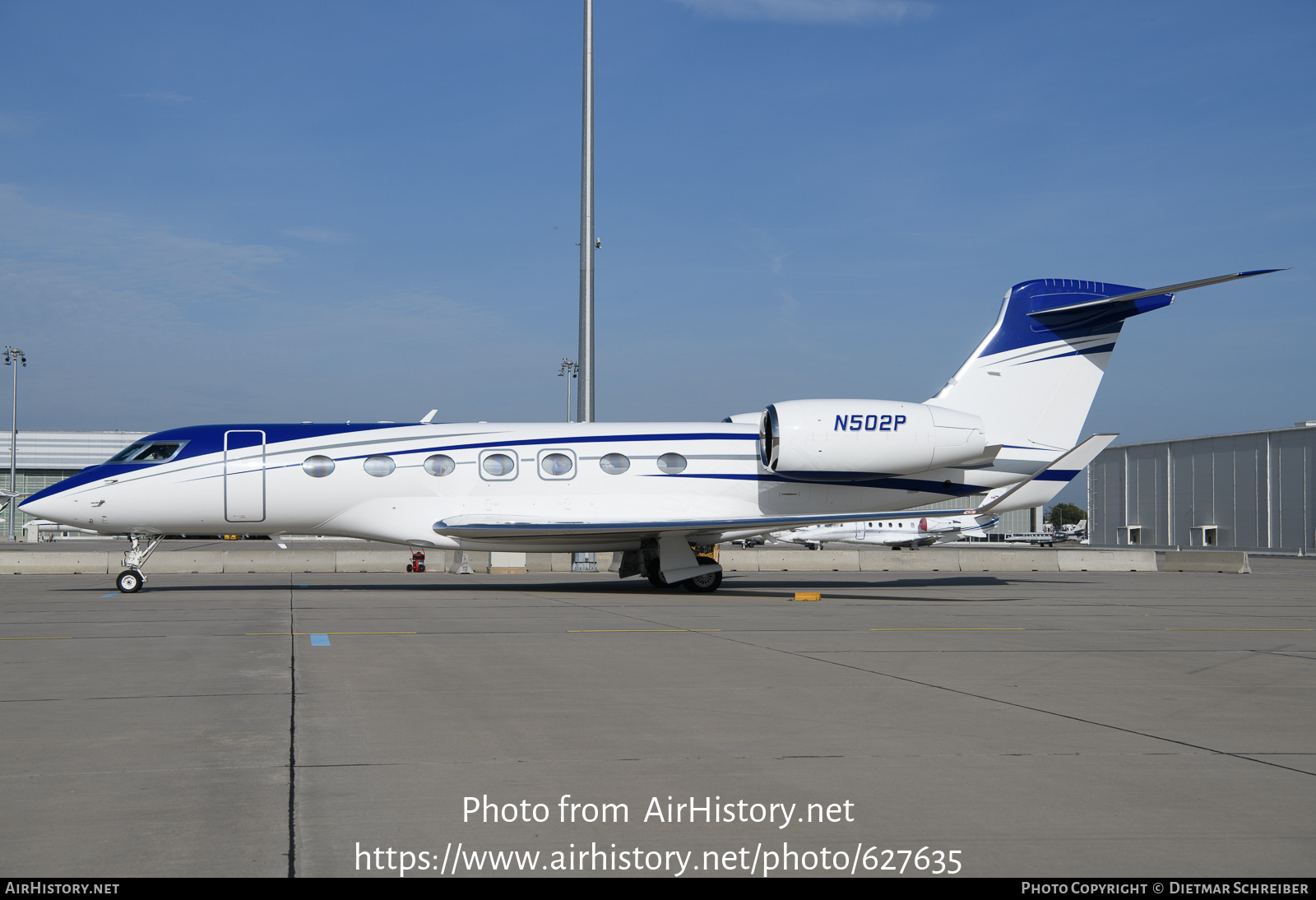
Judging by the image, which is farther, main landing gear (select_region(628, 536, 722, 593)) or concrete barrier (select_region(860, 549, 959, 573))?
concrete barrier (select_region(860, 549, 959, 573))

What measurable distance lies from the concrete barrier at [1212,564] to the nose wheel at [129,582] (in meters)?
27.5

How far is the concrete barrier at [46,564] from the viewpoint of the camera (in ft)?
84.8

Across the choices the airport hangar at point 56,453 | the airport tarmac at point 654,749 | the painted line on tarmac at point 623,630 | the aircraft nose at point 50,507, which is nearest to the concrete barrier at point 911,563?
the airport tarmac at point 654,749

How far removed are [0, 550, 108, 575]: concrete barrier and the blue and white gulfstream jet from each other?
8434 mm

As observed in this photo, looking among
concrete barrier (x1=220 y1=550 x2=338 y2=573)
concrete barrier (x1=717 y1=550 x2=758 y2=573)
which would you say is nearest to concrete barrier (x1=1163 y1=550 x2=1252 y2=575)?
concrete barrier (x1=717 y1=550 x2=758 y2=573)

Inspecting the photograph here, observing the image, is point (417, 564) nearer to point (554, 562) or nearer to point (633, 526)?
point (554, 562)

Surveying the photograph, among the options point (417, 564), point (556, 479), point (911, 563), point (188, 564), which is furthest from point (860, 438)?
point (188, 564)

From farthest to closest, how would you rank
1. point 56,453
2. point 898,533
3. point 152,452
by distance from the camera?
1. point 56,453
2. point 898,533
3. point 152,452

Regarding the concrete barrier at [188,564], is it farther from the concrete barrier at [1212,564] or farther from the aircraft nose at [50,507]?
the concrete barrier at [1212,564]

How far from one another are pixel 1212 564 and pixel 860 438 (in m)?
18.4

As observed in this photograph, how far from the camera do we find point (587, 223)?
26.8 m

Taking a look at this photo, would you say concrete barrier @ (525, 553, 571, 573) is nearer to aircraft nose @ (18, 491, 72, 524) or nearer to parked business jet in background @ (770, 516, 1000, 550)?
aircraft nose @ (18, 491, 72, 524)

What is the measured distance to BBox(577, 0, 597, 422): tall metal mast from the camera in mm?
26406
